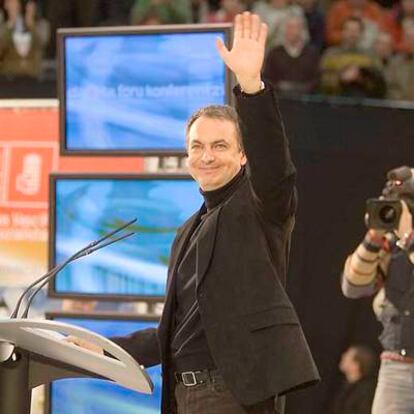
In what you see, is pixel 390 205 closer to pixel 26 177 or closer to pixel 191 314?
pixel 26 177

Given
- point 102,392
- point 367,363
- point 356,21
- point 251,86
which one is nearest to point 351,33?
point 356,21

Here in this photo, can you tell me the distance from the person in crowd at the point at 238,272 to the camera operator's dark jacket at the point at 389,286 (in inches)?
71.6

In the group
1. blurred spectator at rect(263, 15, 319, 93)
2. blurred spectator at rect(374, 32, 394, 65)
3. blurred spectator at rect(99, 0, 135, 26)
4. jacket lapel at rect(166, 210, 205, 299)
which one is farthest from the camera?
blurred spectator at rect(99, 0, 135, 26)

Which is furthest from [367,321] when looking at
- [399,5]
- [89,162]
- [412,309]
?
[399,5]

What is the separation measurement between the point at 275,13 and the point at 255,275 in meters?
5.29

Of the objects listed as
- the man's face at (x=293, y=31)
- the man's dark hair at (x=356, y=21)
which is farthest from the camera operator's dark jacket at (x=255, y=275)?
the man's dark hair at (x=356, y=21)

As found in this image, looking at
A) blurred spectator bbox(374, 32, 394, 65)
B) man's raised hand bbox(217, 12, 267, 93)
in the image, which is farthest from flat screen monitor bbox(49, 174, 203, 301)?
blurred spectator bbox(374, 32, 394, 65)

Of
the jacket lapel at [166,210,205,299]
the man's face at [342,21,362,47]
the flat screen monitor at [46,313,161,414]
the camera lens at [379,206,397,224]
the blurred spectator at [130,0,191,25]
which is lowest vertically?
the flat screen monitor at [46,313,161,414]

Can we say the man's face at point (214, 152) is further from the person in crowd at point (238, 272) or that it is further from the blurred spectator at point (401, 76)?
the blurred spectator at point (401, 76)

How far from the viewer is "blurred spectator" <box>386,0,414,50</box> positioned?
24.4 ft

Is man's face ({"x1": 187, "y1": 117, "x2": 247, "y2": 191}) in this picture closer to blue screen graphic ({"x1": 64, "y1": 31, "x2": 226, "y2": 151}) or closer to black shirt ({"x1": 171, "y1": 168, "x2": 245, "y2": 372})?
black shirt ({"x1": 171, "y1": 168, "x2": 245, "y2": 372})

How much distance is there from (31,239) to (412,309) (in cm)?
144

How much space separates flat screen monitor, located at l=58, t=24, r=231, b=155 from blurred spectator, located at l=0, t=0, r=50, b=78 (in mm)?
3558

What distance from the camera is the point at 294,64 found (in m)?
6.88
